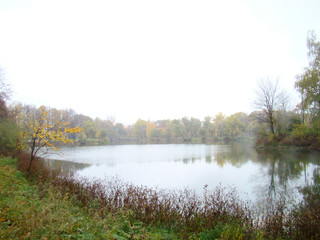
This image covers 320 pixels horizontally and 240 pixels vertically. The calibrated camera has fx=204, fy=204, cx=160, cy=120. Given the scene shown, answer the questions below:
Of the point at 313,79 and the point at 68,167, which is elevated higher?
the point at 313,79

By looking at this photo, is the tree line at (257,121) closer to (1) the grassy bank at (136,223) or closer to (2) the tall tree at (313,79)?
(2) the tall tree at (313,79)

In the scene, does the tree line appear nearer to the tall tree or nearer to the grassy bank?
the tall tree

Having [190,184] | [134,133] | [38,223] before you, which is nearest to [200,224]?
[38,223]

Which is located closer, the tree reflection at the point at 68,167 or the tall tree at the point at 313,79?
the tree reflection at the point at 68,167

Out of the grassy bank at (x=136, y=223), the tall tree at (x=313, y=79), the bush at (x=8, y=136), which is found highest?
the tall tree at (x=313, y=79)

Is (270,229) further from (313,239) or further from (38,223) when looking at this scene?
(38,223)

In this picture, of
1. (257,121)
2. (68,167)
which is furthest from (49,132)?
(257,121)

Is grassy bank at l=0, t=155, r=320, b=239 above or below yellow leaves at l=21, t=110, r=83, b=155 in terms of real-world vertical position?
below

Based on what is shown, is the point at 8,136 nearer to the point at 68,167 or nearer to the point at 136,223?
the point at 68,167

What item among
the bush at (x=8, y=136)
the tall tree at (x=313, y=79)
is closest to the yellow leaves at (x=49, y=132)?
the bush at (x=8, y=136)

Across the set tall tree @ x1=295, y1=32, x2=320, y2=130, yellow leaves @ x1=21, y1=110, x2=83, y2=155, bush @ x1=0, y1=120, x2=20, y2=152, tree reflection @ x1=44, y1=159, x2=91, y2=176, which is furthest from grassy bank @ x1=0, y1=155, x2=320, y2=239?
tall tree @ x1=295, y1=32, x2=320, y2=130

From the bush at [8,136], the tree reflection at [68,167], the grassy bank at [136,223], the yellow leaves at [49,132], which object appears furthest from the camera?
the bush at [8,136]

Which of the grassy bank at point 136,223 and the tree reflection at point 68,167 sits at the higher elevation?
the grassy bank at point 136,223

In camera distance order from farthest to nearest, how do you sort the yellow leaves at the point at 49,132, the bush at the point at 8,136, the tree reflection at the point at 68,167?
the bush at the point at 8,136
the tree reflection at the point at 68,167
the yellow leaves at the point at 49,132
